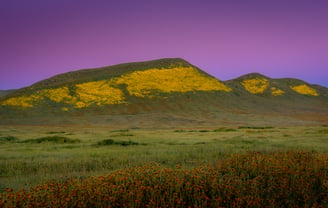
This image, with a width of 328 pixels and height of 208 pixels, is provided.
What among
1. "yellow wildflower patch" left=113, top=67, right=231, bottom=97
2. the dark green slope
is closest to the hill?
"yellow wildflower patch" left=113, top=67, right=231, bottom=97

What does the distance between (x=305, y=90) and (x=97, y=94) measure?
110885 mm

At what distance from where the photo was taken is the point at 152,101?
81688 mm

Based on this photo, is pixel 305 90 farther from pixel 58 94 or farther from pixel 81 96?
pixel 58 94

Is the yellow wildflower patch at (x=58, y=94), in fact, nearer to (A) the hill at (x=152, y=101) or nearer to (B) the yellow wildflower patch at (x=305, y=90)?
(A) the hill at (x=152, y=101)

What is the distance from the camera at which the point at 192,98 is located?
8706 cm

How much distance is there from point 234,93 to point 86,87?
5678cm

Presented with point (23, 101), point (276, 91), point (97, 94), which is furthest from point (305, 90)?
point (23, 101)

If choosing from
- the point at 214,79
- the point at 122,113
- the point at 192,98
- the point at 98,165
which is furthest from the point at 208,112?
the point at 98,165

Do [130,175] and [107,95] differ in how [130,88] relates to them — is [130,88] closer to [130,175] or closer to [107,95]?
[107,95]

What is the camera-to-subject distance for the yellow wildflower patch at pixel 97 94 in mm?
76125

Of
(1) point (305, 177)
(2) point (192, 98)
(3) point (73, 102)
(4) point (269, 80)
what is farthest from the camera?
(4) point (269, 80)

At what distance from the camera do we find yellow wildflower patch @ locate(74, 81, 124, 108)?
76125mm

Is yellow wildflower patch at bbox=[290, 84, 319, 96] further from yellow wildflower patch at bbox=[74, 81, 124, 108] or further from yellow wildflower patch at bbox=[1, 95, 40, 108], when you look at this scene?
Answer: yellow wildflower patch at bbox=[1, 95, 40, 108]

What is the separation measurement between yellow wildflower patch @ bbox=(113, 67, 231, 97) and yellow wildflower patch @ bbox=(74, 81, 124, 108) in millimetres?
5214
